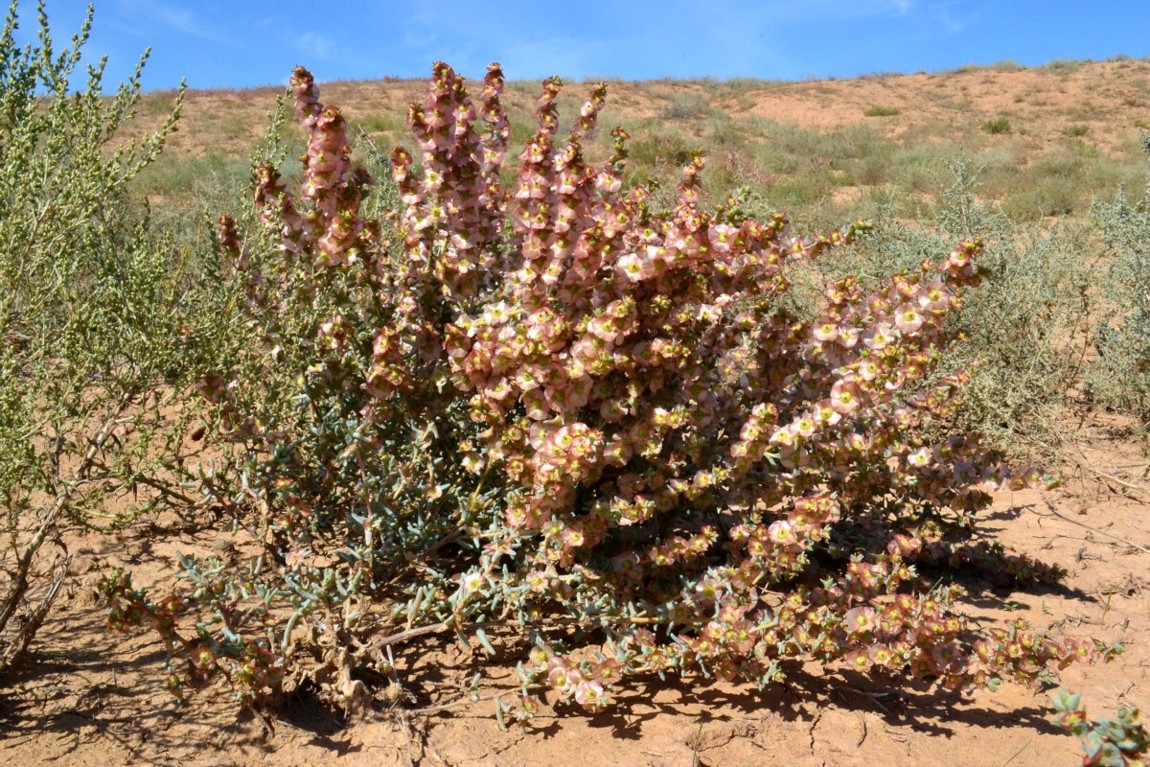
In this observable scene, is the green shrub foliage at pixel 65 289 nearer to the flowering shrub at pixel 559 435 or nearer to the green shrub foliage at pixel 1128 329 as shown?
the flowering shrub at pixel 559 435

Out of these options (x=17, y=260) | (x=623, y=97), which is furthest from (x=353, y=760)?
(x=623, y=97)

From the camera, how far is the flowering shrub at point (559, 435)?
7.64 ft

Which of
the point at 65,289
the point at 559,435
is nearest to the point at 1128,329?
the point at 559,435

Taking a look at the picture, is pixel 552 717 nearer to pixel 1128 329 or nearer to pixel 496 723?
pixel 496 723

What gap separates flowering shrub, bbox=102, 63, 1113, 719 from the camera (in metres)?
2.33

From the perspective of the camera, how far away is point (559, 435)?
2266mm

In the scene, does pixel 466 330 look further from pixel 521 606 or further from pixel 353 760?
pixel 353 760

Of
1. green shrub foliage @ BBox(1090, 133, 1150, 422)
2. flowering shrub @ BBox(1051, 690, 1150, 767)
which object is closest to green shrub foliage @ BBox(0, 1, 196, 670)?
flowering shrub @ BBox(1051, 690, 1150, 767)

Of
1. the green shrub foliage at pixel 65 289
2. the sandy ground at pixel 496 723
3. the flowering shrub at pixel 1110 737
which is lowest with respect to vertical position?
the sandy ground at pixel 496 723

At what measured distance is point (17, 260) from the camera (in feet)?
7.82

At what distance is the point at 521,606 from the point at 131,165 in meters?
1.82

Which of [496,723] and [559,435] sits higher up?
[559,435]

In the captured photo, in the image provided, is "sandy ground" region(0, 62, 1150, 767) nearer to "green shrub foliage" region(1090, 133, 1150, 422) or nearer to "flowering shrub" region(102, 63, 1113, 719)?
"flowering shrub" region(102, 63, 1113, 719)

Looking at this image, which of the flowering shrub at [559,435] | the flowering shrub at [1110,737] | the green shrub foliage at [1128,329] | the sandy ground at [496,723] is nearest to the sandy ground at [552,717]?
the sandy ground at [496,723]
